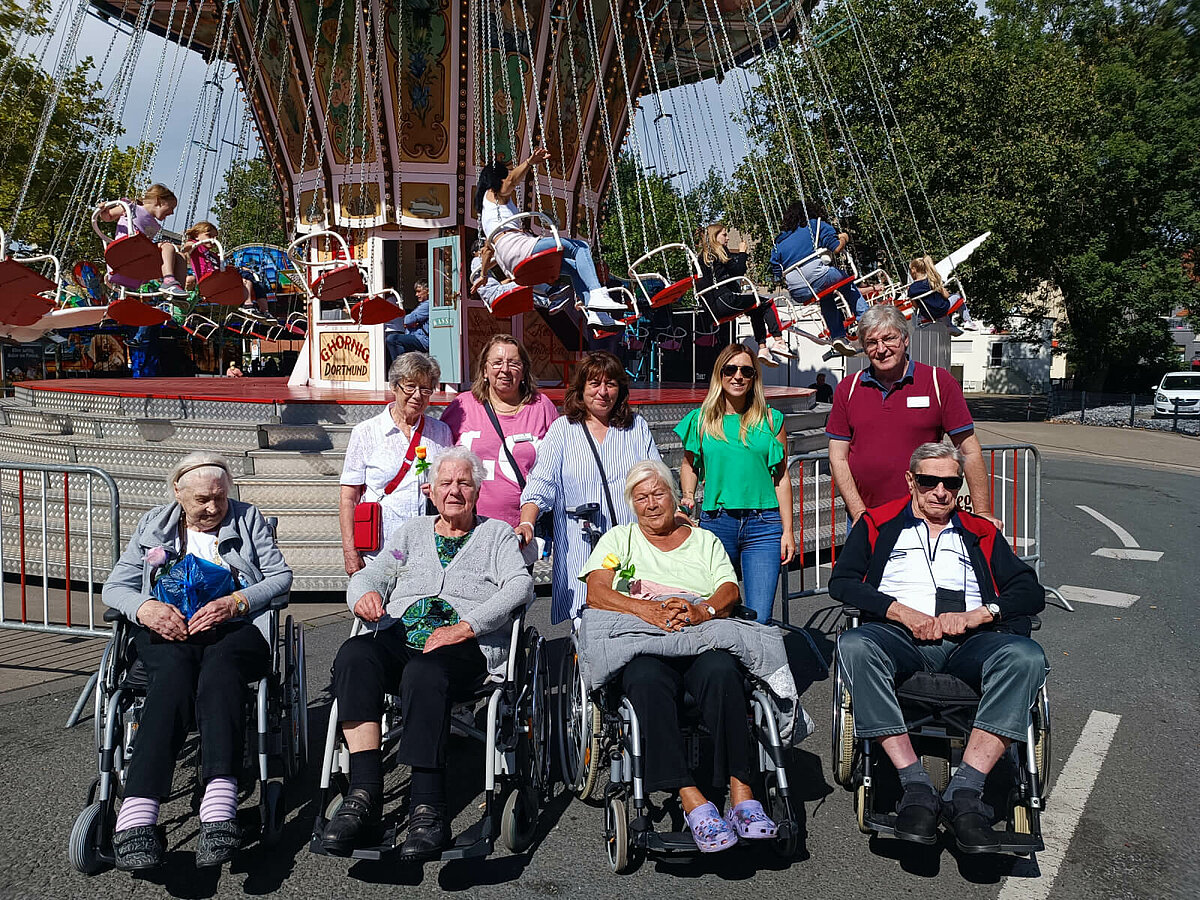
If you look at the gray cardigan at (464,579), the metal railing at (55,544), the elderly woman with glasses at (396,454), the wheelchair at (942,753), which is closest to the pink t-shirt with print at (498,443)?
the elderly woman with glasses at (396,454)

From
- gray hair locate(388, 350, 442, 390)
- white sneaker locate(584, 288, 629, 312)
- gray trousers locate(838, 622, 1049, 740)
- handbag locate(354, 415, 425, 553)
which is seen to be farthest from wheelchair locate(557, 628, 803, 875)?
white sneaker locate(584, 288, 629, 312)

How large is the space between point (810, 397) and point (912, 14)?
67.9ft

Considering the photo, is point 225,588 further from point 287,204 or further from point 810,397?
point 287,204

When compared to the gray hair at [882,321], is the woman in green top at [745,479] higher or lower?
lower

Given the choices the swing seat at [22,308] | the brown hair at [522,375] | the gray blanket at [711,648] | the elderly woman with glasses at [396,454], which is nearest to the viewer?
the gray blanket at [711,648]

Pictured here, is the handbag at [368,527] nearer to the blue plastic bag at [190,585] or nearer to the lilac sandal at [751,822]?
the blue plastic bag at [190,585]

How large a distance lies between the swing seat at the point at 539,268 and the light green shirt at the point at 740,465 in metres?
3.73

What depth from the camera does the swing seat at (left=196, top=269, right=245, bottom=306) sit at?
9234 mm

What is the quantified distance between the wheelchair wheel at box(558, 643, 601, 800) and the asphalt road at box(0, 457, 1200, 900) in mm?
129

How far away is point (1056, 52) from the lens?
92.5ft

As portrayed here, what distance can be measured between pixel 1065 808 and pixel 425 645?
8.55 feet

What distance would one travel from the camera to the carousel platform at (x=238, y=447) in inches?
300

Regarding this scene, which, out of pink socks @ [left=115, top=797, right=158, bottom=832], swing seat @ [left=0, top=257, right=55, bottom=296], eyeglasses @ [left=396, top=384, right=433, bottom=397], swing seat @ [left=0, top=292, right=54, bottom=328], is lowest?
pink socks @ [left=115, top=797, right=158, bottom=832]

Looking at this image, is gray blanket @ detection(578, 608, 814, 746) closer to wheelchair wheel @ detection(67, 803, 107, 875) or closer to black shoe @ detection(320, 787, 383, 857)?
black shoe @ detection(320, 787, 383, 857)
